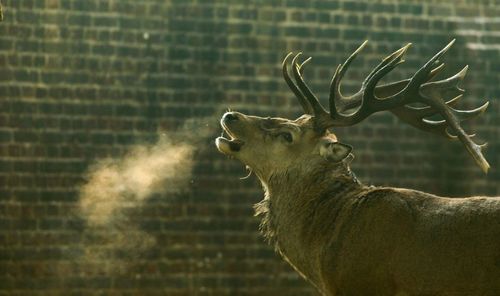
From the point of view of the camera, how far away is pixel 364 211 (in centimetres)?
480

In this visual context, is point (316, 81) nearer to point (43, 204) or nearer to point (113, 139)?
point (113, 139)

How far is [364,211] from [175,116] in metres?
3.16

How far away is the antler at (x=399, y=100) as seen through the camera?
4980 millimetres

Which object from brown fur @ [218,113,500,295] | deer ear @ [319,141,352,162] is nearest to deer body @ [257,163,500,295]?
brown fur @ [218,113,500,295]

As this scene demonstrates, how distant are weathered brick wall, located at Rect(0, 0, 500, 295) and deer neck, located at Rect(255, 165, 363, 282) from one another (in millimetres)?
2398

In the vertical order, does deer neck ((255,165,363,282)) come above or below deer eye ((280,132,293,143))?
below

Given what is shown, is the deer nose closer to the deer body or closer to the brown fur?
the brown fur

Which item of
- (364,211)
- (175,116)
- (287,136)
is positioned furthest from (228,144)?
(175,116)

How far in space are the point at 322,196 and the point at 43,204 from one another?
3199mm

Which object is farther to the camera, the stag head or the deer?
the stag head

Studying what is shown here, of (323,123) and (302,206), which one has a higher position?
(323,123)

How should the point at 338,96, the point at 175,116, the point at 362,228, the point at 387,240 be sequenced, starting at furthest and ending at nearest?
the point at 175,116 < the point at 338,96 < the point at 362,228 < the point at 387,240

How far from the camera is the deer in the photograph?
14.3 ft

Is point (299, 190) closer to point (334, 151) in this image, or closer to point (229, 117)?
point (334, 151)
